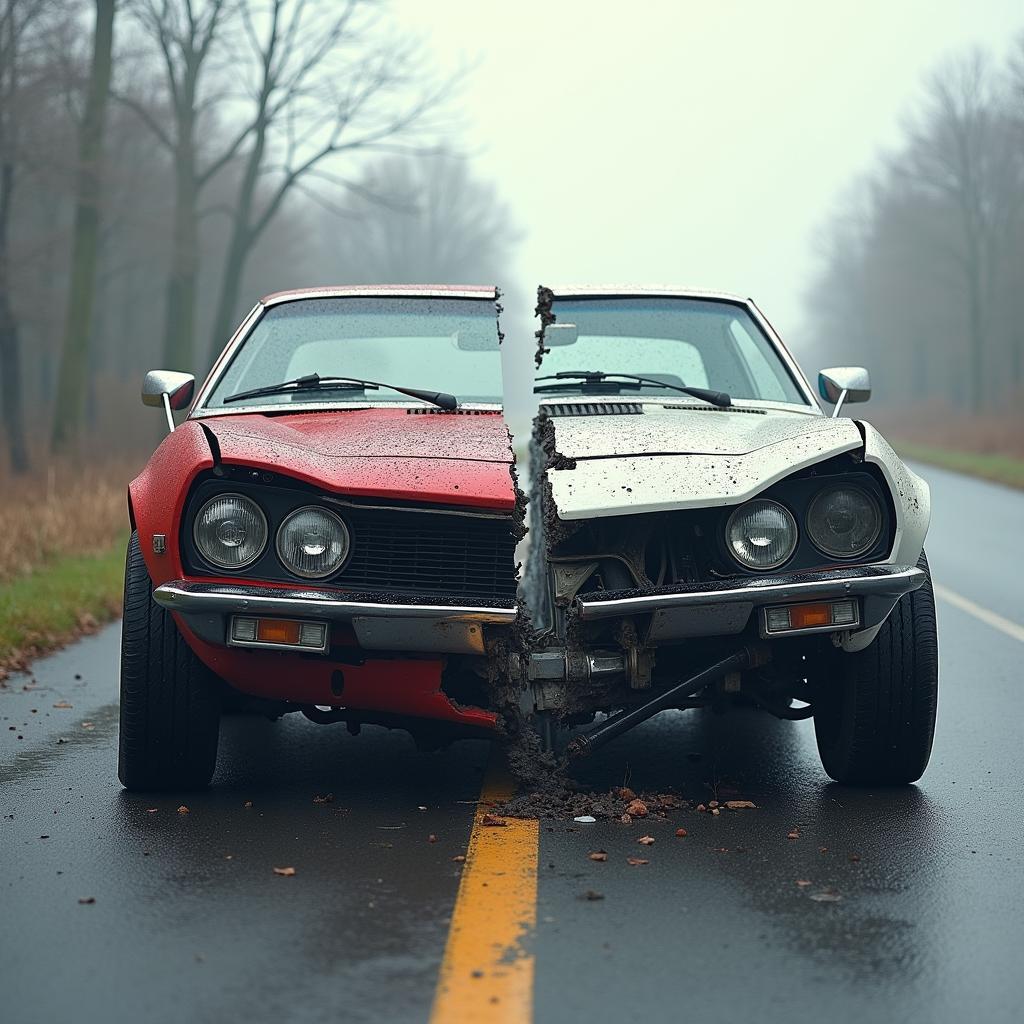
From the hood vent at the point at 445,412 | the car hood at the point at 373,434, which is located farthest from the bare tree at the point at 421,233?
the car hood at the point at 373,434

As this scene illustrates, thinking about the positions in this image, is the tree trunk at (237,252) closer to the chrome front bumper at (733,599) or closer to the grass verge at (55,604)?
the grass verge at (55,604)

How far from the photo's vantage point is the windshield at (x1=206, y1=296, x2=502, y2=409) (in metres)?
6.03

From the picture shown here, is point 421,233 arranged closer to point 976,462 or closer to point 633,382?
point 976,462

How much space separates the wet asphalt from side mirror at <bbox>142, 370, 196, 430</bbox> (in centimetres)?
131

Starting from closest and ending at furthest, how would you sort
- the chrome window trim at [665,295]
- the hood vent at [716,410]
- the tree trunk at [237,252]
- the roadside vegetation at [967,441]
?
the hood vent at [716,410] < the chrome window trim at [665,295] < the tree trunk at [237,252] < the roadside vegetation at [967,441]

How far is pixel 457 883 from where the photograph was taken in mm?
3965

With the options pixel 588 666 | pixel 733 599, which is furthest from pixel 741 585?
pixel 588 666

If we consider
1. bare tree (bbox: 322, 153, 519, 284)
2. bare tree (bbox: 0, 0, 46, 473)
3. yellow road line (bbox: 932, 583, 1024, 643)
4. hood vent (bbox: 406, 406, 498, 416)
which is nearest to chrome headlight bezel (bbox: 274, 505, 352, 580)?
hood vent (bbox: 406, 406, 498, 416)

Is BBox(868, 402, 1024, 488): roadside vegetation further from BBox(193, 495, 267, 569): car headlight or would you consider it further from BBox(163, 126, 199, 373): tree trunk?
BBox(193, 495, 267, 569): car headlight

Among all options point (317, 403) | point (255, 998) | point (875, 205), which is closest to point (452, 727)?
point (317, 403)

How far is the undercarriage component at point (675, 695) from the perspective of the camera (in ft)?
15.5

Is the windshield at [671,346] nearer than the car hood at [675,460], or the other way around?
the car hood at [675,460]

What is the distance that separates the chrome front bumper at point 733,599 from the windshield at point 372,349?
1659mm

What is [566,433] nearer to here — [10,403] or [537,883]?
[537,883]
